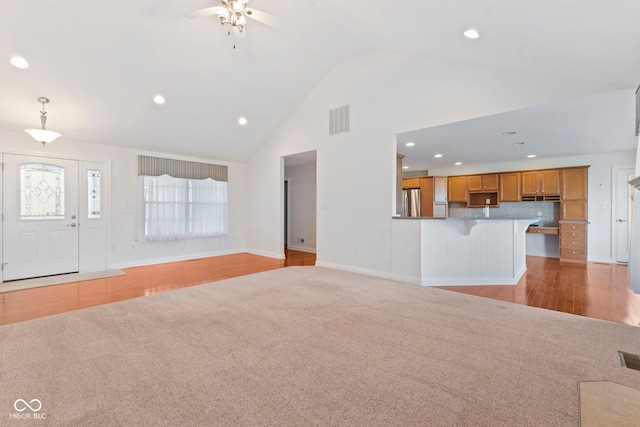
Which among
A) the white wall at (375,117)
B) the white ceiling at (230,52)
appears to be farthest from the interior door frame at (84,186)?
the white wall at (375,117)

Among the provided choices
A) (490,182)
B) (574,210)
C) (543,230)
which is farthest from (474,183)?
(574,210)

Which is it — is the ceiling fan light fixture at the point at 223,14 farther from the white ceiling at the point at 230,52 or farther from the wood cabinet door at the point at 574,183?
the wood cabinet door at the point at 574,183

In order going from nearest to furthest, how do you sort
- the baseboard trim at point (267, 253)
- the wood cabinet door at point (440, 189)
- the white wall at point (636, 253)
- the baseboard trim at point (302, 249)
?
1. the white wall at point (636, 253)
2. the baseboard trim at point (267, 253)
3. the baseboard trim at point (302, 249)
4. the wood cabinet door at point (440, 189)

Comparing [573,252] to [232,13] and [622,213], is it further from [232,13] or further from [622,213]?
[232,13]

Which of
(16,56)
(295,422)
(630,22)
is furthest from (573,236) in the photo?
(16,56)

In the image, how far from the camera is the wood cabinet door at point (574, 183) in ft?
22.1

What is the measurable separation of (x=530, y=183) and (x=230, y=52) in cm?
735

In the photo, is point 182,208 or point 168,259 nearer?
point 168,259

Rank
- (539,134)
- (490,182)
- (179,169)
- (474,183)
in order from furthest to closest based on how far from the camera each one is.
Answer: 1. (474,183)
2. (490,182)
3. (179,169)
4. (539,134)

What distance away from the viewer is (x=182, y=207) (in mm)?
7066

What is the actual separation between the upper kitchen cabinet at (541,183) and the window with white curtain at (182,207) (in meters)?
7.64

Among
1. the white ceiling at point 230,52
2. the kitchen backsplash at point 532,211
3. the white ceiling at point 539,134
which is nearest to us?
the white ceiling at point 230,52

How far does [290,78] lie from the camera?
19.0 feet

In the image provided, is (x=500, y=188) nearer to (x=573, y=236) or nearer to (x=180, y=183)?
(x=573, y=236)
